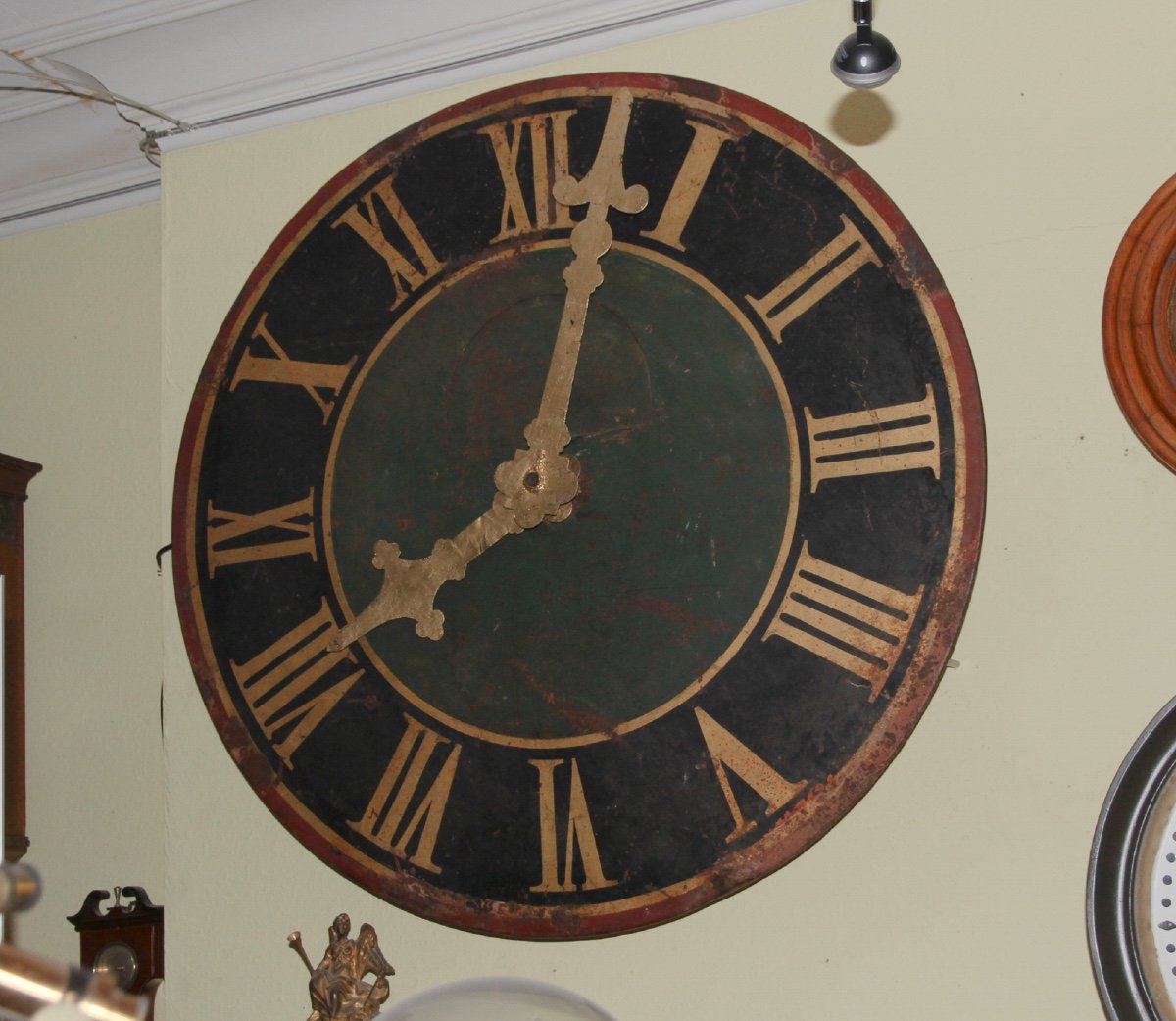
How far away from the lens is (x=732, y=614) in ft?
6.09

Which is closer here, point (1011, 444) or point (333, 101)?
point (1011, 444)

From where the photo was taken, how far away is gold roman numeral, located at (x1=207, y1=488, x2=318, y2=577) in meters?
2.10

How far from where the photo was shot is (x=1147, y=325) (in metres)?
1.74

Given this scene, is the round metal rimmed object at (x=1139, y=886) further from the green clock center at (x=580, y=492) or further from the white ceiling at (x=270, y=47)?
the white ceiling at (x=270, y=47)

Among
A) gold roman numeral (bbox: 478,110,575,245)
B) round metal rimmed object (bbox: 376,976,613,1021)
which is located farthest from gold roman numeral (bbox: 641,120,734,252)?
round metal rimmed object (bbox: 376,976,613,1021)

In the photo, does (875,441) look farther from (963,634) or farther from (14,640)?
(14,640)

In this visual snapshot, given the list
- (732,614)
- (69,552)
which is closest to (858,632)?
(732,614)

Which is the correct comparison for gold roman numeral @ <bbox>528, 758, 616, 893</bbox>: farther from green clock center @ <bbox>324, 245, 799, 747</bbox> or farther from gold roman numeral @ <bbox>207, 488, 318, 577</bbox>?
gold roman numeral @ <bbox>207, 488, 318, 577</bbox>

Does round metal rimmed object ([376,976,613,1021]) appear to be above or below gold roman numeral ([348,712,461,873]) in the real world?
below

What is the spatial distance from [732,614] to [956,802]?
1.15 ft

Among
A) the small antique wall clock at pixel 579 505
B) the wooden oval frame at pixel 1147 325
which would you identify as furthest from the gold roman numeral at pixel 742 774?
the wooden oval frame at pixel 1147 325

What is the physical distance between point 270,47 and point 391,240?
0.38 meters

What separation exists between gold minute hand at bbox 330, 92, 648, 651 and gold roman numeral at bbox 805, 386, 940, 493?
331mm

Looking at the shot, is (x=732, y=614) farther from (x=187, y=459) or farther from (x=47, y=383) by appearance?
(x=47, y=383)
